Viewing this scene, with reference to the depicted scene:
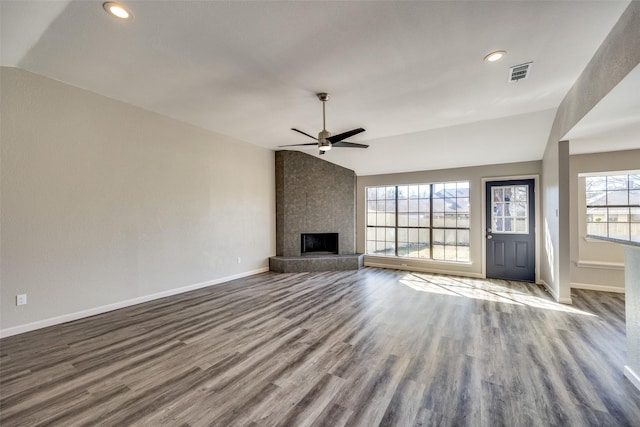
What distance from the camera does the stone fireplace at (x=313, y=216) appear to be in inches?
246

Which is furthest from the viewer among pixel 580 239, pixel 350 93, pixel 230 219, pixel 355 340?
pixel 230 219

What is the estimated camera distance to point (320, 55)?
255 cm

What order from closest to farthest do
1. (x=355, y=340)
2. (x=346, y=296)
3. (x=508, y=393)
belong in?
(x=508, y=393)
(x=355, y=340)
(x=346, y=296)

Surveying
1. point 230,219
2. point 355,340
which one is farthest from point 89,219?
point 355,340

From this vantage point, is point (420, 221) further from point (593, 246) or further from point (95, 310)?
point (95, 310)

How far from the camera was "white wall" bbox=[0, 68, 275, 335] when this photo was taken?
9.55 feet

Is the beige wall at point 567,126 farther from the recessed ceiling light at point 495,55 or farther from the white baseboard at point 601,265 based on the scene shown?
the recessed ceiling light at point 495,55

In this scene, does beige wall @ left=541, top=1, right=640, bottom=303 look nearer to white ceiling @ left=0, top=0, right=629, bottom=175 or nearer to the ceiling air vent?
white ceiling @ left=0, top=0, right=629, bottom=175

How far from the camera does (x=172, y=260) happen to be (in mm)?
4344

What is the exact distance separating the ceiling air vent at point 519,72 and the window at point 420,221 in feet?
10.4

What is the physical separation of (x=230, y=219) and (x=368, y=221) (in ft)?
11.8

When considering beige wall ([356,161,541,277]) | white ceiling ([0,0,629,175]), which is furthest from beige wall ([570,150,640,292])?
white ceiling ([0,0,629,175])

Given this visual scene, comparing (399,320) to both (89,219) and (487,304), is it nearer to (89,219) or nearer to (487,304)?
(487,304)

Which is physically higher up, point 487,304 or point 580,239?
point 580,239
